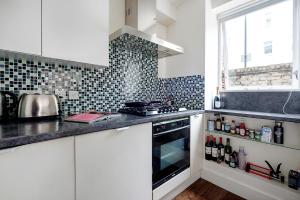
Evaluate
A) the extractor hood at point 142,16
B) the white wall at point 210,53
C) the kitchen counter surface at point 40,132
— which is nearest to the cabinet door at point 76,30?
the extractor hood at point 142,16

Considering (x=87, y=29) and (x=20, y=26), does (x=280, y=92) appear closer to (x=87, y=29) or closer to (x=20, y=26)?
(x=87, y=29)

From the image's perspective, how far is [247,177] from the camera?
1.57 m

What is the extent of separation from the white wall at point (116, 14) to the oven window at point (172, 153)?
1.37 metres

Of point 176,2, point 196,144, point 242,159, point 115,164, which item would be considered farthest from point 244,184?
point 176,2

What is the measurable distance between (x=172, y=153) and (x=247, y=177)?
2.68 feet

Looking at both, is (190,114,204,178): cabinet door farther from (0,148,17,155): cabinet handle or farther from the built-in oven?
(0,148,17,155): cabinet handle

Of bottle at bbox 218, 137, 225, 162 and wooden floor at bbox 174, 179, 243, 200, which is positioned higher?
bottle at bbox 218, 137, 225, 162

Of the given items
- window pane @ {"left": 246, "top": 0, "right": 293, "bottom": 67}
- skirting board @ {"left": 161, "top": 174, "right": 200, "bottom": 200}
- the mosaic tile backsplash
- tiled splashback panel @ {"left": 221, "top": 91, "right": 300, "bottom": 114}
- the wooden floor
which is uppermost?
window pane @ {"left": 246, "top": 0, "right": 293, "bottom": 67}

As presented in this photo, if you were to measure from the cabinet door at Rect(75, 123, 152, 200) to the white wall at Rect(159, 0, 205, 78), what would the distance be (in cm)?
123

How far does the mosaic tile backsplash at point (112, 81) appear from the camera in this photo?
1180mm

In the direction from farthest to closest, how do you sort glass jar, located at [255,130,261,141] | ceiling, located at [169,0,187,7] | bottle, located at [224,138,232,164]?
ceiling, located at [169,0,187,7]
bottle, located at [224,138,232,164]
glass jar, located at [255,130,261,141]

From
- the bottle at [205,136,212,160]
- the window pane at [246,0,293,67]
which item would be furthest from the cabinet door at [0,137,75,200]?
the window pane at [246,0,293,67]

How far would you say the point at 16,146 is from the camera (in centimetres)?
69

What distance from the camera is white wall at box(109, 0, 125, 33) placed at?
1.67 metres
